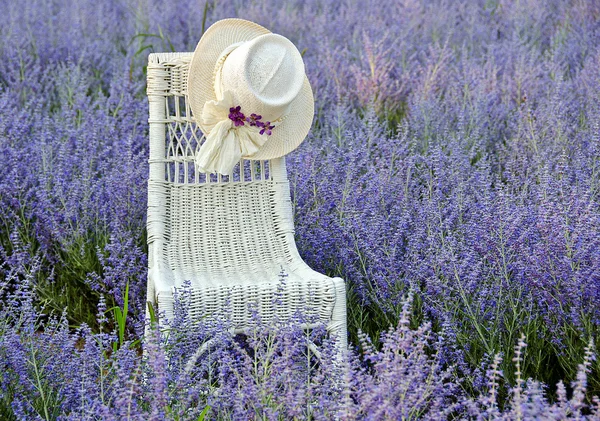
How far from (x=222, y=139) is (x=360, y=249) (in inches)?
27.8

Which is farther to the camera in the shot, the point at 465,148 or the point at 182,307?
the point at 465,148

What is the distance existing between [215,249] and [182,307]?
0.59 m

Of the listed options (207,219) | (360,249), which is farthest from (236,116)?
(360,249)

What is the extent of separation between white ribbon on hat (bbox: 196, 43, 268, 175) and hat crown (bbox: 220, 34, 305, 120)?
0.19 ft

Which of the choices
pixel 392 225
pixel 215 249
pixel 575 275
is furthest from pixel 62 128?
pixel 575 275

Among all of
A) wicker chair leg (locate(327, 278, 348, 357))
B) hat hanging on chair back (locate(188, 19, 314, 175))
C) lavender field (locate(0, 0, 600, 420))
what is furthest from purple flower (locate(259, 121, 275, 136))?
wicker chair leg (locate(327, 278, 348, 357))

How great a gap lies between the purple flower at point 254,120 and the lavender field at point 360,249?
21.1 inches

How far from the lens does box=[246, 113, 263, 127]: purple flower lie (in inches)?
120

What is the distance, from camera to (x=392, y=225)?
11.5ft

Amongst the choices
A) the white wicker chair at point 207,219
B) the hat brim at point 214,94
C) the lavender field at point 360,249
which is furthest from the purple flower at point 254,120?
the lavender field at point 360,249

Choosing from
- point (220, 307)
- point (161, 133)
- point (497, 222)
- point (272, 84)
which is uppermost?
point (272, 84)

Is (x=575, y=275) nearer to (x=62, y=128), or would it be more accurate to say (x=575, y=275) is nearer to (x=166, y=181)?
(x=166, y=181)

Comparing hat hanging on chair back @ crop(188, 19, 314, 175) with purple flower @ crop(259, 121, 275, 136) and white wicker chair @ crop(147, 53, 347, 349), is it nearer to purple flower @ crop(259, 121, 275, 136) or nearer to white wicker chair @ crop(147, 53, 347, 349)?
purple flower @ crop(259, 121, 275, 136)

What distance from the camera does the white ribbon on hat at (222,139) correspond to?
305cm
